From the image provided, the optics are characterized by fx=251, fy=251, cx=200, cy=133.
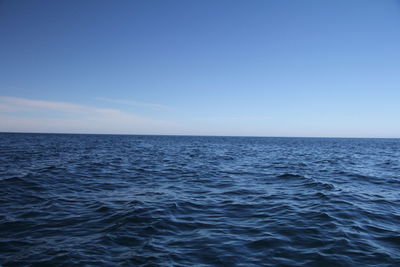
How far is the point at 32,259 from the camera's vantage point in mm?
5707

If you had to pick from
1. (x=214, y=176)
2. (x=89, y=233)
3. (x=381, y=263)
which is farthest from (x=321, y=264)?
(x=214, y=176)

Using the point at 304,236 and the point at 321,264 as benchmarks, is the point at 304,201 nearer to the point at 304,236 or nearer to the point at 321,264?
the point at 304,236

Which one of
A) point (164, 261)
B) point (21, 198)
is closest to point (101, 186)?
point (21, 198)

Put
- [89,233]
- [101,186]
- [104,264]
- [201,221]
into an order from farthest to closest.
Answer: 1. [101,186]
2. [201,221]
3. [89,233]
4. [104,264]

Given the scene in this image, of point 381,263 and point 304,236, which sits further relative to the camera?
point 304,236

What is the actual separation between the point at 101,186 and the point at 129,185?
148 cm

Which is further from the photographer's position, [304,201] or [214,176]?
[214,176]

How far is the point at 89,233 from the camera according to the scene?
24.0 feet

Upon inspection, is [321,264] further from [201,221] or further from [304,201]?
[304,201]

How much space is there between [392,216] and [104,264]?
9.94m

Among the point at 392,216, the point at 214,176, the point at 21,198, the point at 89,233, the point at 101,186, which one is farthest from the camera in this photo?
the point at 214,176

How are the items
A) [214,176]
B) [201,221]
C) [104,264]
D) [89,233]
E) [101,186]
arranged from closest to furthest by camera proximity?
1. [104,264]
2. [89,233]
3. [201,221]
4. [101,186]
5. [214,176]

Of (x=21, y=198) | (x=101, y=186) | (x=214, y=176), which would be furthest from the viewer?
(x=214, y=176)

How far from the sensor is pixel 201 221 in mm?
8594
